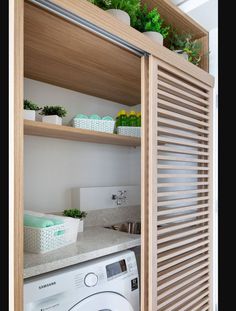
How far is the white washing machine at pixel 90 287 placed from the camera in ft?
3.61

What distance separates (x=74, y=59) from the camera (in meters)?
1.51

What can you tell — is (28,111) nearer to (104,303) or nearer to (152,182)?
(152,182)

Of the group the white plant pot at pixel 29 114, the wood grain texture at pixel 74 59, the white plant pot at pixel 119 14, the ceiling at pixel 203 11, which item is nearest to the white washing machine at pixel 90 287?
the white plant pot at pixel 29 114

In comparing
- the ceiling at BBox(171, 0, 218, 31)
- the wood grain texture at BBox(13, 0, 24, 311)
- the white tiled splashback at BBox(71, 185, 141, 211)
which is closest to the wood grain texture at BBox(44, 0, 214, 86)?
the wood grain texture at BBox(13, 0, 24, 311)

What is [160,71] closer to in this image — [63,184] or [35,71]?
[35,71]

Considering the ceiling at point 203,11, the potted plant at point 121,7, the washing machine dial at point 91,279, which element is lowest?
the washing machine dial at point 91,279

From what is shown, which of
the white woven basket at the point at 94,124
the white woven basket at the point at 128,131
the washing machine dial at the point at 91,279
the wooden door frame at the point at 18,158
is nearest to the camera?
the wooden door frame at the point at 18,158

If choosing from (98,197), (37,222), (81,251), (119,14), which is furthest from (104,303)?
(119,14)

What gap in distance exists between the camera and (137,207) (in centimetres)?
244

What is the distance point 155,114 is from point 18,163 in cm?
81

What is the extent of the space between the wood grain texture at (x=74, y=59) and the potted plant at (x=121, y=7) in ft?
0.47

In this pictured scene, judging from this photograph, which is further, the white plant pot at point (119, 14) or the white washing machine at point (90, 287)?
the white plant pot at point (119, 14)

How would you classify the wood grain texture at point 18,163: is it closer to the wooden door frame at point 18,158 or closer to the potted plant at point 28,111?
the wooden door frame at point 18,158

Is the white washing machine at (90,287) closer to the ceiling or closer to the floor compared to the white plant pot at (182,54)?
closer to the floor
